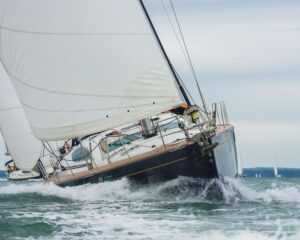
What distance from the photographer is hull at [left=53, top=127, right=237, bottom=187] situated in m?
19.2

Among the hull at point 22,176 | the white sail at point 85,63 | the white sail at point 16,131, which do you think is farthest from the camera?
the hull at point 22,176

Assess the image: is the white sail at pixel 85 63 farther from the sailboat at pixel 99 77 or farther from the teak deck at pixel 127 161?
the teak deck at pixel 127 161

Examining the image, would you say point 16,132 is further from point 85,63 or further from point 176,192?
point 176,192

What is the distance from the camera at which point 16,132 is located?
27.2 m

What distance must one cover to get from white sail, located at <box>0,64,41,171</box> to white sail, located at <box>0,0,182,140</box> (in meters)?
6.14

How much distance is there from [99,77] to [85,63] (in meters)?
0.51

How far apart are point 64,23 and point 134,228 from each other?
22.6 ft

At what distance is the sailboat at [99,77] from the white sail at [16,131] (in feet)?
19.4

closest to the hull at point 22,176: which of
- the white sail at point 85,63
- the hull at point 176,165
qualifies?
the hull at point 176,165

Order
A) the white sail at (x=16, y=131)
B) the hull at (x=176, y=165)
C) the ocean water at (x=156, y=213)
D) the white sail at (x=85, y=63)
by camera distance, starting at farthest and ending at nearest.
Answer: the white sail at (x=16, y=131) → the white sail at (x=85, y=63) → the hull at (x=176, y=165) → the ocean water at (x=156, y=213)

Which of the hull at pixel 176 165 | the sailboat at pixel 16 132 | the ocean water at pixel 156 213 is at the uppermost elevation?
the sailboat at pixel 16 132

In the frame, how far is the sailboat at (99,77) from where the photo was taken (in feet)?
63.3

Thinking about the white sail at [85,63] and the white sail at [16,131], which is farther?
the white sail at [16,131]

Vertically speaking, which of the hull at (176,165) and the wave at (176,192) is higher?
the hull at (176,165)
